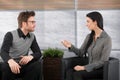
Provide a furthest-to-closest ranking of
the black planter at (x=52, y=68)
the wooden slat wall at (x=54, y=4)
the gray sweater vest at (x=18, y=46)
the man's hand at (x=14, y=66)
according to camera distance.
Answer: the wooden slat wall at (x=54, y=4), the black planter at (x=52, y=68), the gray sweater vest at (x=18, y=46), the man's hand at (x=14, y=66)

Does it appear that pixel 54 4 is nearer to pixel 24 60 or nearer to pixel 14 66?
pixel 24 60

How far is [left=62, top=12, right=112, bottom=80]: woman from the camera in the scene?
4.15 meters

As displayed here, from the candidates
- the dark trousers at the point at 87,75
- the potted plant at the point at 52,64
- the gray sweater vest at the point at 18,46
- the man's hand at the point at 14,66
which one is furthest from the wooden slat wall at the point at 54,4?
the man's hand at the point at 14,66

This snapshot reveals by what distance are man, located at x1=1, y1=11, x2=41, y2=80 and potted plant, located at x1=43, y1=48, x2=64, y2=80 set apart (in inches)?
24.8

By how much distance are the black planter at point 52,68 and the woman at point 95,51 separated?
2.52 feet

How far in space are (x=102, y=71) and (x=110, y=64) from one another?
0.53 ft

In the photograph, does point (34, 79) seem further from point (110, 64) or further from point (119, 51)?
point (119, 51)

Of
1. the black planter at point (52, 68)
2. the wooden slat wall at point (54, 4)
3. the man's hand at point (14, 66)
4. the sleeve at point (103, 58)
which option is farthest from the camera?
the wooden slat wall at point (54, 4)

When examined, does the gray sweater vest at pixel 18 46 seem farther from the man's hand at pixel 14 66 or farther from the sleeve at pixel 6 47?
the man's hand at pixel 14 66

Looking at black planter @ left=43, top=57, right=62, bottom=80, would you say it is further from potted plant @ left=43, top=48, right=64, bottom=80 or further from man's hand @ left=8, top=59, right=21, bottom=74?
man's hand @ left=8, top=59, right=21, bottom=74

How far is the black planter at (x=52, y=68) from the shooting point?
5.09 meters

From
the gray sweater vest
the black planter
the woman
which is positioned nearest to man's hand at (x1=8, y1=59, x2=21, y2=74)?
the gray sweater vest

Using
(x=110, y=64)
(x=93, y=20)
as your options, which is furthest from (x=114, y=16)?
(x=110, y=64)

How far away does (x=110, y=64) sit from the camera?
13.3 feet
